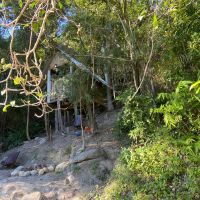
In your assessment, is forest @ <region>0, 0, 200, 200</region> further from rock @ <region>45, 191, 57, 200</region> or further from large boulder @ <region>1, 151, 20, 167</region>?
large boulder @ <region>1, 151, 20, 167</region>

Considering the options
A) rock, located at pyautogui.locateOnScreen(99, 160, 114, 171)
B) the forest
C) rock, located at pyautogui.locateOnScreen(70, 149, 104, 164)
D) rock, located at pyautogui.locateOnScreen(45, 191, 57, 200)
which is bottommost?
rock, located at pyautogui.locateOnScreen(45, 191, 57, 200)

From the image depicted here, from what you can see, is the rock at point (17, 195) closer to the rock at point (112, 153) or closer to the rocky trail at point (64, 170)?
the rocky trail at point (64, 170)

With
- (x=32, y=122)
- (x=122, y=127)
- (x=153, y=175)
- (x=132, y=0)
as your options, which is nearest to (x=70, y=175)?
(x=122, y=127)

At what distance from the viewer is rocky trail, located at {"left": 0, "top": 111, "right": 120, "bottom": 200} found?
6.09 m

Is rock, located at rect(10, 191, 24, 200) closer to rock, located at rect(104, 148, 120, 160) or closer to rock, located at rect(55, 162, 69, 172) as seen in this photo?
rock, located at rect(55, 162, 69, 172)

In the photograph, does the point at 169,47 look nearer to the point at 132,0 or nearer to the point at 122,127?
the point at 132,0

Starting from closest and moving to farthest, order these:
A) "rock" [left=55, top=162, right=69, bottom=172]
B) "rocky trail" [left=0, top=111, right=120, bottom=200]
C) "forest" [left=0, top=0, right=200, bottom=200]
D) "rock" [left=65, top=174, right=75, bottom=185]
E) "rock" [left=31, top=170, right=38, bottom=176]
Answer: "forest" [left=0, top=0, right=200, bottom=200], "rocky trail" [left=0, top=111, right=120, bottom=200], "rock" [left=65, top=174, right=75, bottom=185], "rock" [left=55, top=162, right=69, bottom=172], "rock" [left=31, top=170, right=38, bottom=176]

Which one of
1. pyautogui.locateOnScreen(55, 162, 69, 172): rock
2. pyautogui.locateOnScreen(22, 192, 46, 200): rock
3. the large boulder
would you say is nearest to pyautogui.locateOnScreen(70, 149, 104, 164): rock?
pyautogui.locateOnScreen(55, 162, 69, 172): rock

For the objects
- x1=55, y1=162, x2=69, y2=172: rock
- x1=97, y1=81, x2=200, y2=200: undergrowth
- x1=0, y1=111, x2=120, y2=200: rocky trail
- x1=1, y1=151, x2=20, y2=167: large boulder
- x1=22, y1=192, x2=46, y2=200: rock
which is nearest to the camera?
x1=97, y1=81, x2=200, y2=200: undergrowth

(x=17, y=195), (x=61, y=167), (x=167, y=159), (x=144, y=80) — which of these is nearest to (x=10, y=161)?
(x=61, y=167)

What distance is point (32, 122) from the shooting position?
14.5 metres

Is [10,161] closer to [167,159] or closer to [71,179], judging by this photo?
[71,179]

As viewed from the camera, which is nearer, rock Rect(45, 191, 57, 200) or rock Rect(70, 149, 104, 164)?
rock Rect(45, 191, 57, 200)

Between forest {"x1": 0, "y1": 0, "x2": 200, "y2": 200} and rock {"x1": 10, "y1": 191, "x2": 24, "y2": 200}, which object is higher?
forest {"x1": 0, "y1": 0, "x2": 200, "y2": 200}
